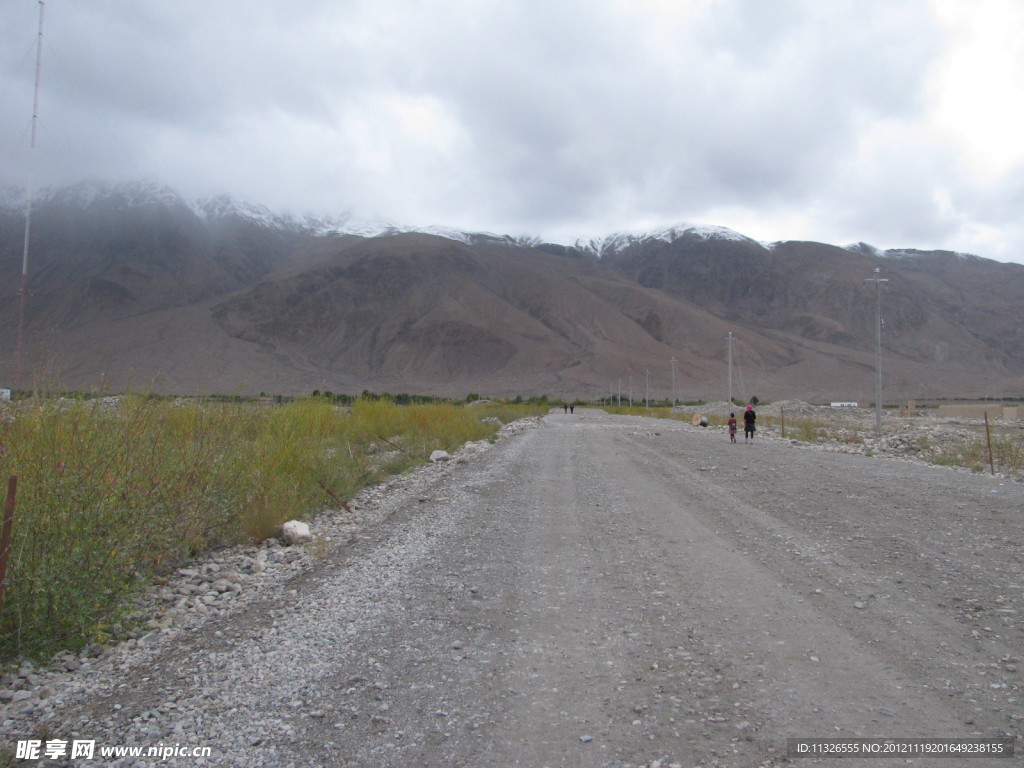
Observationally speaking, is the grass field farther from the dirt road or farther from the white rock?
the dirt road

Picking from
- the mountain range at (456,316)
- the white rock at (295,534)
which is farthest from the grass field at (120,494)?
the mountain range at (456,316)

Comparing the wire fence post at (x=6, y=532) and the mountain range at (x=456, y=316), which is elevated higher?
the mountain range at (x=456, y=316)

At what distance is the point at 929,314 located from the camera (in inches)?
6201

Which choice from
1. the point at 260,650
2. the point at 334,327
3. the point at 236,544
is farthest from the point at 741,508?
the point at 334,327

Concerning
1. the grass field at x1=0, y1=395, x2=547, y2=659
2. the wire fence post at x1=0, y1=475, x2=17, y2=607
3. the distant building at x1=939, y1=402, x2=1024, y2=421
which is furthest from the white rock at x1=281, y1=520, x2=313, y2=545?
the distant building at x1=939, y1=402, x2=1024, y2=421

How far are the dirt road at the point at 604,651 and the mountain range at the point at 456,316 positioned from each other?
90652 millimetres

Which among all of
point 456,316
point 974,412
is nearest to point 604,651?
point 974,412

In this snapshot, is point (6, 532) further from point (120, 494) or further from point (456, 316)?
point (456, 316)

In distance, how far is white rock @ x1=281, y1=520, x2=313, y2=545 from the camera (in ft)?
27.5

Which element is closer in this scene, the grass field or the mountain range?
the grass field

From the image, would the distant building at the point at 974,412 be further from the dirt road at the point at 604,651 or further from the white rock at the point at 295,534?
the white rock at the point at 295,534

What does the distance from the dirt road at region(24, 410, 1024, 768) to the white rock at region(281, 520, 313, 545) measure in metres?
0.71

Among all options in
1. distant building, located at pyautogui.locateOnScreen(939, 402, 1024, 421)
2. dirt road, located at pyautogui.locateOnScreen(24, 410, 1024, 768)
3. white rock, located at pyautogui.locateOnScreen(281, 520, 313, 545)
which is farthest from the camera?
distant building, located at pyautogui.locateOnScreen(939, 402, 1024, 421)

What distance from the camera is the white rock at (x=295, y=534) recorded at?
838 centimetres
